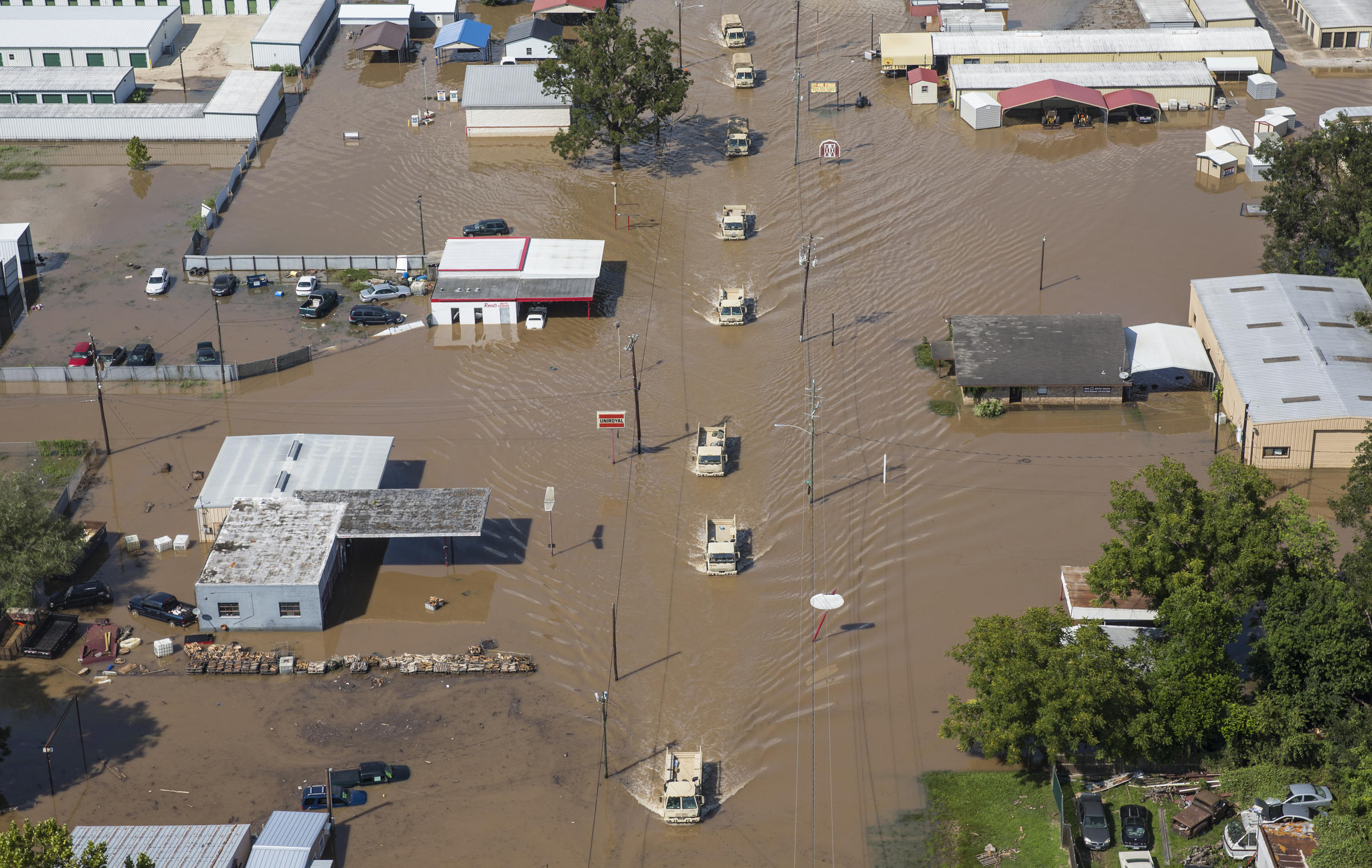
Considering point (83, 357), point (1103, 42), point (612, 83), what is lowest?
point (83, 357)

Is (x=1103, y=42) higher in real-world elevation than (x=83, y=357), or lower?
higher

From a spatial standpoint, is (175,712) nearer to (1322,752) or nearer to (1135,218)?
(1322,752)

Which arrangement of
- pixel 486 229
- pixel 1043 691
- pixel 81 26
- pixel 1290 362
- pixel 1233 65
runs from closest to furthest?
pixel 1043 691 < pixel 1290 362 < pixel 486 229 < pixel 1233 65 < pixel 81 26

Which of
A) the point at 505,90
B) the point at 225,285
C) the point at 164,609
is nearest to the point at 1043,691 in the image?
the point at 164,609

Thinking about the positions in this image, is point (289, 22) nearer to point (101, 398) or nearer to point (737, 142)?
point (737, 142)

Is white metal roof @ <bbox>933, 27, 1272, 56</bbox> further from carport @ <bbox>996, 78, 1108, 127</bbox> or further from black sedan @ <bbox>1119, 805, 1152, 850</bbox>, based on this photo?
black sedan @ <bbox>1119, 805, 1152, 850</bbox>

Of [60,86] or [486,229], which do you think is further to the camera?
[60,86]
